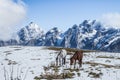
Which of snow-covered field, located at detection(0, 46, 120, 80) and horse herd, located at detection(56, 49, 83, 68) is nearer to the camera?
snow-covered field, located at detection(0, 46, 120, 80)

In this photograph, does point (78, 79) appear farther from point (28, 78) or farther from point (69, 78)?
point (28, 78)

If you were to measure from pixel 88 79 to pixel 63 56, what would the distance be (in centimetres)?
1433

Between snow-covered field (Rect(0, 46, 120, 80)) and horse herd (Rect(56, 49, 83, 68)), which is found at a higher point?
horse herd (Rect(56, 49, 83, 68))

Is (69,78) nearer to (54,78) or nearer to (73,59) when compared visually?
(54,78)

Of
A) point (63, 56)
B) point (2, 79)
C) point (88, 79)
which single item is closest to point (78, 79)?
point (88, 79)

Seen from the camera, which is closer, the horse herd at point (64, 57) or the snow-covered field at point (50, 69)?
the snow-covered field at point (50, 69)

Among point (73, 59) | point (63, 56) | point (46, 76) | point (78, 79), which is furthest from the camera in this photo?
point (63, 56)

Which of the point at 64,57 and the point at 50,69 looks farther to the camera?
the point at 64,57

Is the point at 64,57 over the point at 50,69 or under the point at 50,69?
over

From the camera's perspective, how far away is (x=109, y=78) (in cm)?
2467

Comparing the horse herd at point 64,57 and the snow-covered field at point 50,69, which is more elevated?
the horse herd at point 64,57

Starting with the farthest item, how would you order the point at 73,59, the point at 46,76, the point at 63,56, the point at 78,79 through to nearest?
the point at 63,56 → the point at 73,59 → the point at 46,76 → the point at 78,79

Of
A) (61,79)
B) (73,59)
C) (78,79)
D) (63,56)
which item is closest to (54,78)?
(61,79)

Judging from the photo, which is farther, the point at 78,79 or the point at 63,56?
the point at 63,56
